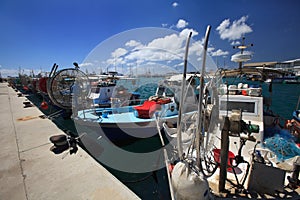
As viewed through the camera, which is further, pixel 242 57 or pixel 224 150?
pixel 242 57

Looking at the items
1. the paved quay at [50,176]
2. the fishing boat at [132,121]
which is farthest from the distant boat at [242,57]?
the paved quay at [50,176]

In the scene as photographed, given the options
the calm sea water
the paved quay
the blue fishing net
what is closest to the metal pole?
the calm sea water

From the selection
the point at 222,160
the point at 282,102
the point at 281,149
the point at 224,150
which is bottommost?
the point at 282,102

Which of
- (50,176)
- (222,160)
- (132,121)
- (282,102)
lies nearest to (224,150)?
(222,160)

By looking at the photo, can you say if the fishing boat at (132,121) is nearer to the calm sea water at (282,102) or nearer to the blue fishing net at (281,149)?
the blue fishing net at (281,149)

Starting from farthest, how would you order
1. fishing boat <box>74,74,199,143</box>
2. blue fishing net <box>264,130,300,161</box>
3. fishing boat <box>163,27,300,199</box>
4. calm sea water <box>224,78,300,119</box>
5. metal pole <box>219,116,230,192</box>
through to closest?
calm sea water <box>224,78,300,119</box>, fishing boat <box>74,74,199,143</box>, blue fishing net <box>264,130,300,161</box>, metal pole <box>219,116,230,192</box>, fishing boat <box>163,27,300,199</box>

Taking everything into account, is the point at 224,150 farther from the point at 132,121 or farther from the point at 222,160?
the point at 132,121

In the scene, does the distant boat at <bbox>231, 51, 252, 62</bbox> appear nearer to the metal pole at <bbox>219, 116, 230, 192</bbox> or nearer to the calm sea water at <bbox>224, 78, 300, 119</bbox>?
the calm sea water at <bbox>224, 78, 300, 119</bbox>

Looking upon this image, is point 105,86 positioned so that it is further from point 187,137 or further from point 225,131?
point 225,131

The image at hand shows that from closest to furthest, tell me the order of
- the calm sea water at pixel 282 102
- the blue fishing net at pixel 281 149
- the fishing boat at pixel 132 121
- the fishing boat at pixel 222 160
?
the fishing boat at pixel 222 160, the blue fishing net at pixel 281 149, the fishing boat at pixel 132 121, the calm sea water at pixel 282 102

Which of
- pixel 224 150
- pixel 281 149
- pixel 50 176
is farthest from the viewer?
pixel 281 149

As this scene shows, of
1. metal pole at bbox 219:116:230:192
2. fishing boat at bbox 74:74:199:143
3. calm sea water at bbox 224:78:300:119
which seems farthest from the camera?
calm sea water at bbox 224:78:300:119

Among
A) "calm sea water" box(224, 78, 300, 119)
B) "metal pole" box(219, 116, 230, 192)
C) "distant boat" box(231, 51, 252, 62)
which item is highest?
"distant boat" box(231, 51, 252, 62)

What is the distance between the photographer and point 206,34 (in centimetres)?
166
